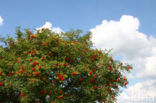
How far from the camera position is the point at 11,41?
57.9ft

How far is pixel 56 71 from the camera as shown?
593 inches

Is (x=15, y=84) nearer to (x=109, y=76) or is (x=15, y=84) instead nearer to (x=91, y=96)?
(x=91, y=96)

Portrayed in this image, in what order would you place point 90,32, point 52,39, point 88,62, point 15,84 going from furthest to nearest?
point 90,32
point 88,62
point 52,39
point 15,84

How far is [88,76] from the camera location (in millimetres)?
16875

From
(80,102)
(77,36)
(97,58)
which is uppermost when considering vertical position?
(77,36)

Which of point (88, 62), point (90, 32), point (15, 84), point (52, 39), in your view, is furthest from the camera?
point (90, 32)

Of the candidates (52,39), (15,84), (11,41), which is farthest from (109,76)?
(11,41)

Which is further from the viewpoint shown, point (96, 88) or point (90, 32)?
point (90, 32)

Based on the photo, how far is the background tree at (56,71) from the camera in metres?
14.4

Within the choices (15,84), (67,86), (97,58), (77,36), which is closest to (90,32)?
(77,36)

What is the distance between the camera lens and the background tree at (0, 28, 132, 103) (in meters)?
14.4

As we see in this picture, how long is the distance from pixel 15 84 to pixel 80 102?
5.51 m

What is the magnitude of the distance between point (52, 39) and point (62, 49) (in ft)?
3.85

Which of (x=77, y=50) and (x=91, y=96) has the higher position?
(x=77, y=50)
